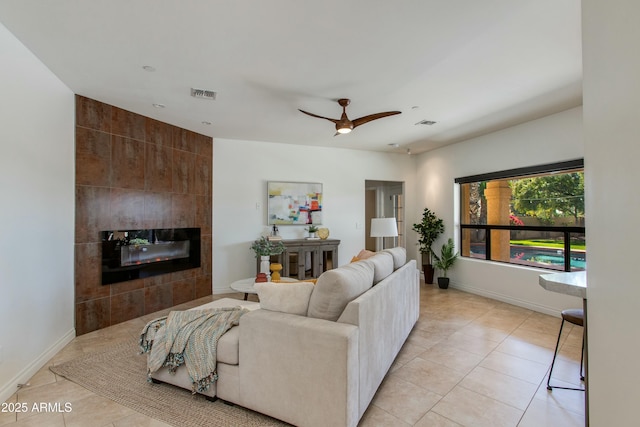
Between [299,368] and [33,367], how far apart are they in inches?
92.9

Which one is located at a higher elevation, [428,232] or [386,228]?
[386,228]

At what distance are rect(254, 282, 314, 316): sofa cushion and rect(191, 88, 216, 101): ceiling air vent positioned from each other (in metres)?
2.28

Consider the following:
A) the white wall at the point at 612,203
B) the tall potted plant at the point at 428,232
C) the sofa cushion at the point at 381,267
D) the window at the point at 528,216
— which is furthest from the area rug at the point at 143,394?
A: the tall potted plant at the point at 428,232

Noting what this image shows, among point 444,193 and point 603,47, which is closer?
point 603,47

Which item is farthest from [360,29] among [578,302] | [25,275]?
[578,302]

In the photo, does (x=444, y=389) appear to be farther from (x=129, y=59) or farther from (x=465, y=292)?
(x=129, y=59)

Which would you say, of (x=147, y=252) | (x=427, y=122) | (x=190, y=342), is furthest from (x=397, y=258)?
(x=147, y=252)

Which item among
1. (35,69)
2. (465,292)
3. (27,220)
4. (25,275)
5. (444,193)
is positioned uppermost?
(35,69)

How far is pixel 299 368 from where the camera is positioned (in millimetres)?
1782

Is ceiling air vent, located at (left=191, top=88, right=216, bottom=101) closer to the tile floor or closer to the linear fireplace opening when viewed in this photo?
the linear fireplace opening

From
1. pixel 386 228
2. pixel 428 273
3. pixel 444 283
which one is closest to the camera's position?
pixel 386 228

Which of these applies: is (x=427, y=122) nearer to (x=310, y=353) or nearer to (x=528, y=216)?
(x=528, y=216)

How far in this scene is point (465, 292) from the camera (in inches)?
205

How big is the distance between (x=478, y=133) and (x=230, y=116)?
12.7 feet
